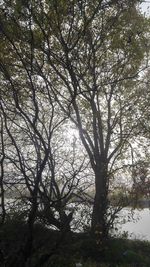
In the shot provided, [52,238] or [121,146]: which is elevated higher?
[121,146]

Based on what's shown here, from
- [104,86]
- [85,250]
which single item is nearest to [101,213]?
[85,250]

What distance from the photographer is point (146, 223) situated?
92.5 feet

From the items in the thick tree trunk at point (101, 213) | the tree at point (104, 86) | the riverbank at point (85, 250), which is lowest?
the riverbank at point (85, 250)

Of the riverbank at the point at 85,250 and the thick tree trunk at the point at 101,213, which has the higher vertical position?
the thick tree trunk at the point at 101,213

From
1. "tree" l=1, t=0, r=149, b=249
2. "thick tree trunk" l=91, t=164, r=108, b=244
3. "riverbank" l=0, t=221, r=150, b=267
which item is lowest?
"riverbank" l=0, t=221, r=150, b=267

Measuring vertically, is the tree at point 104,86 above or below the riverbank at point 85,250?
above

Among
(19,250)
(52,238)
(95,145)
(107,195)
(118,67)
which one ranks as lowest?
(19,250)

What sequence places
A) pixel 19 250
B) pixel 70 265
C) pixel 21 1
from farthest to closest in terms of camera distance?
pixel 70 265
pixel 21 1
pixel 19 250

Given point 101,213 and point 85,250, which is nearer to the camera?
point 85,250

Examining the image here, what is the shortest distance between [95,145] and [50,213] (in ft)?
31.2

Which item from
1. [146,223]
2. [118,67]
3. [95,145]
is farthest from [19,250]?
[146,223]

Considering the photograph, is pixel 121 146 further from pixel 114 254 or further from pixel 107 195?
pixel 114 254

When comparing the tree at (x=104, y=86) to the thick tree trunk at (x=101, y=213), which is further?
the thick tree trunk at (x=101, y=213)

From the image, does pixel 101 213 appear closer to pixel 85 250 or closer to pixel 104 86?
pixel 85 250
